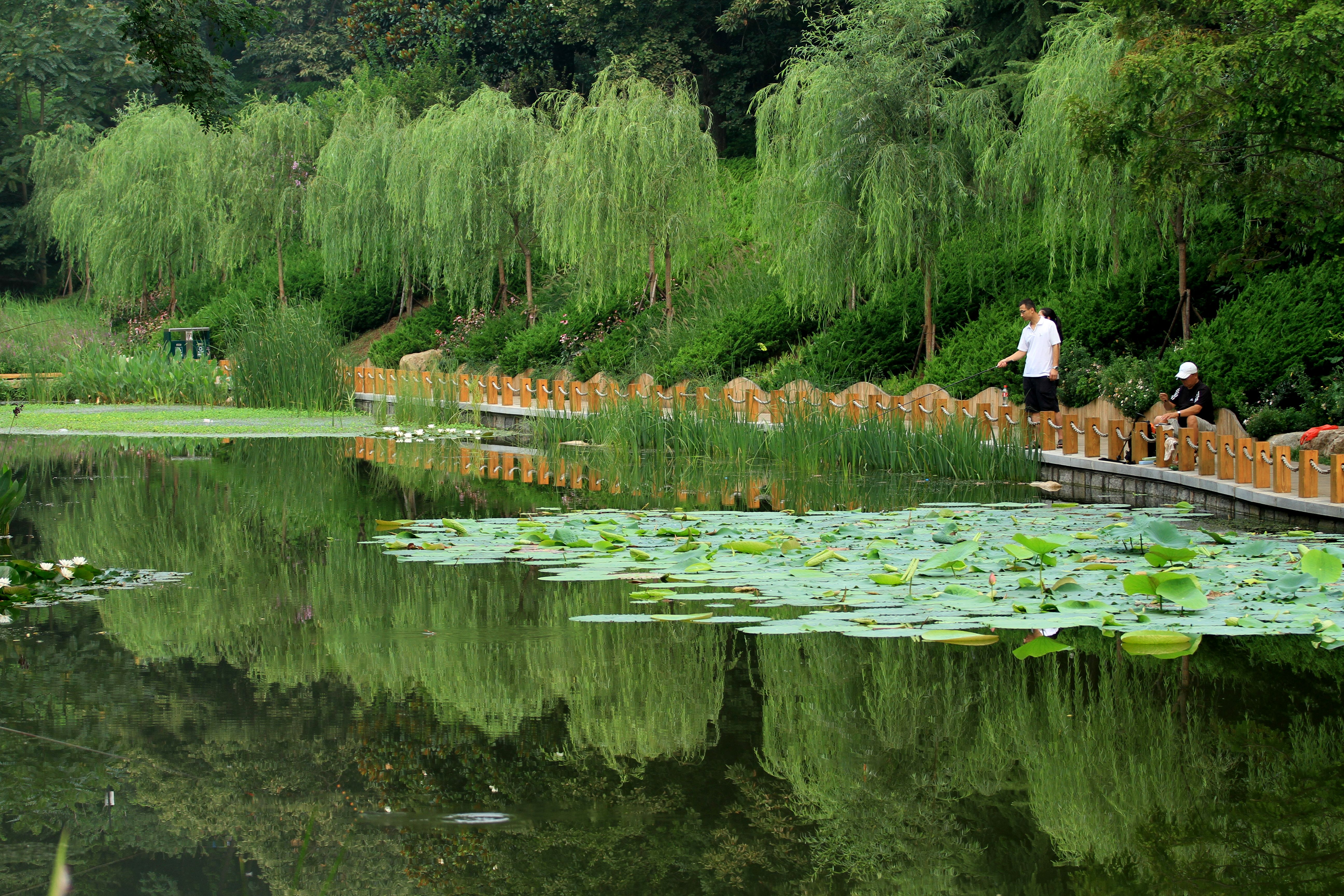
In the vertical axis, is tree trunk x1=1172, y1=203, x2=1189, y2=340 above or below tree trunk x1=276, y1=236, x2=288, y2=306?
below

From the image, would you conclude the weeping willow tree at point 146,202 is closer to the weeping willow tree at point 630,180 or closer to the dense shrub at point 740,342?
the weeping willow tree at point 630,180

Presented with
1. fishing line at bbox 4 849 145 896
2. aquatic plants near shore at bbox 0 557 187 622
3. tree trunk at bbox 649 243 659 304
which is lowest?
fishing line at bbox 4 849 145 896

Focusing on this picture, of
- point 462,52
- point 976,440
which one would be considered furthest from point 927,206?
point 462,52

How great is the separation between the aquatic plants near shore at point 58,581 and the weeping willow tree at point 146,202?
26018mm

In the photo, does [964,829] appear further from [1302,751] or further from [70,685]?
[70,685]

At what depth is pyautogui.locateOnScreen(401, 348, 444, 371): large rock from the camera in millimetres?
27266

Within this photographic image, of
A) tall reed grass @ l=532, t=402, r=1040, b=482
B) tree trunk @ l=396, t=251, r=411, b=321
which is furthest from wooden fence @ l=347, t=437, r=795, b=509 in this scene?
tree trunk @ l=396, t=251, r=411, b=321

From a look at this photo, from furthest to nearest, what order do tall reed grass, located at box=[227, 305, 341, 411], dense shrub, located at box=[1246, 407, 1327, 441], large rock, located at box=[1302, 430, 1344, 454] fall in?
tall reed grass, located at box=[227, 305, 341, 411] → dense shrub, located at box=[1246, 407, 1327, 441] → large rock, located at box=[1302, 430, 1344, 454]

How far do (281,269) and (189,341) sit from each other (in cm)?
272

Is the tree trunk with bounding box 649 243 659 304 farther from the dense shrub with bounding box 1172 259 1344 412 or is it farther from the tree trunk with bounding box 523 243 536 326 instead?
the dense shrub with bounding box 1172 259 1344 412

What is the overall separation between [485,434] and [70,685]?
15302mm

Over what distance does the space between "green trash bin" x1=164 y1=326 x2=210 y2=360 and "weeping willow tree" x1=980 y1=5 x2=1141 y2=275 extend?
20.6m

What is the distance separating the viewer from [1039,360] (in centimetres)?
1331

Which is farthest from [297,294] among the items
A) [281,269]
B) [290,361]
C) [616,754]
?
[616,754]
